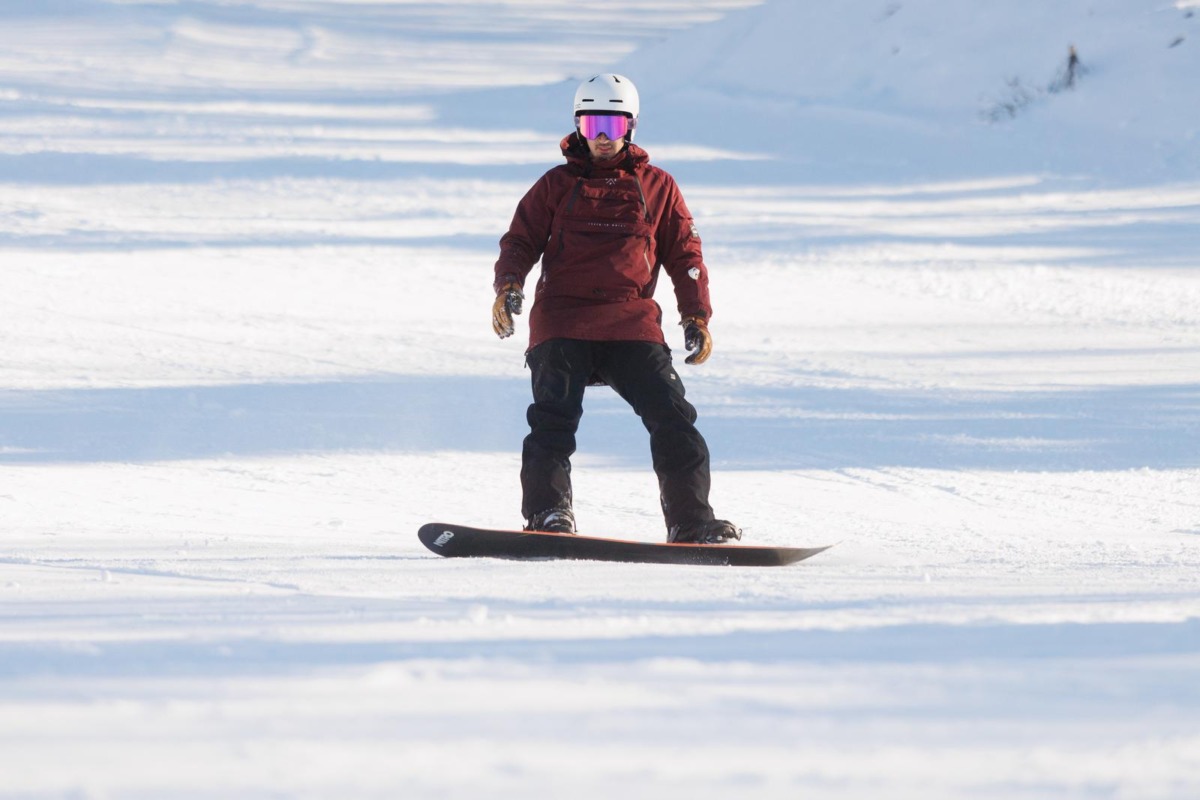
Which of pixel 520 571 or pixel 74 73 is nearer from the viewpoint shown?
pixel 520 571

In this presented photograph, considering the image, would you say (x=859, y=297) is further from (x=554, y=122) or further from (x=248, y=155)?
(x=554, y=122)

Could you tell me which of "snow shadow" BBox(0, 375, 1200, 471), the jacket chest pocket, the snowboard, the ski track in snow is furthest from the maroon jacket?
"snow shadow" BBox(0, 375, 1200, 471)

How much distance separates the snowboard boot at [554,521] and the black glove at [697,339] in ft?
1.88

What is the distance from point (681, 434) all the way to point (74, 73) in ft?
62.1

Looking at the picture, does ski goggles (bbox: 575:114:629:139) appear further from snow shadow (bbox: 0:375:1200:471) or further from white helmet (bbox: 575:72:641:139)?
snow shadow (bbox: 0:375:1200:471)

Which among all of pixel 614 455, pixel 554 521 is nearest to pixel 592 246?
pixel 554 521

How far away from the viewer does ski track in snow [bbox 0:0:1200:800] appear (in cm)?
192

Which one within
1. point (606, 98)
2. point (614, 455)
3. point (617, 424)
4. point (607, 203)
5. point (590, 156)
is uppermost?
point (606, 98)

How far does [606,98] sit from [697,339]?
0.73 meters

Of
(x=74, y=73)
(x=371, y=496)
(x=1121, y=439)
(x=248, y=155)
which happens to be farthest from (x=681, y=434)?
(x=74, y=73)

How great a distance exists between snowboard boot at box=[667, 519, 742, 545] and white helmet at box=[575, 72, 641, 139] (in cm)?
114

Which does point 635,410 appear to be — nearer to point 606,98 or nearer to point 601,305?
point 601,305

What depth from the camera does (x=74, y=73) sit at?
69.2 ft

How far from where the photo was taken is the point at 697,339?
442 cm
